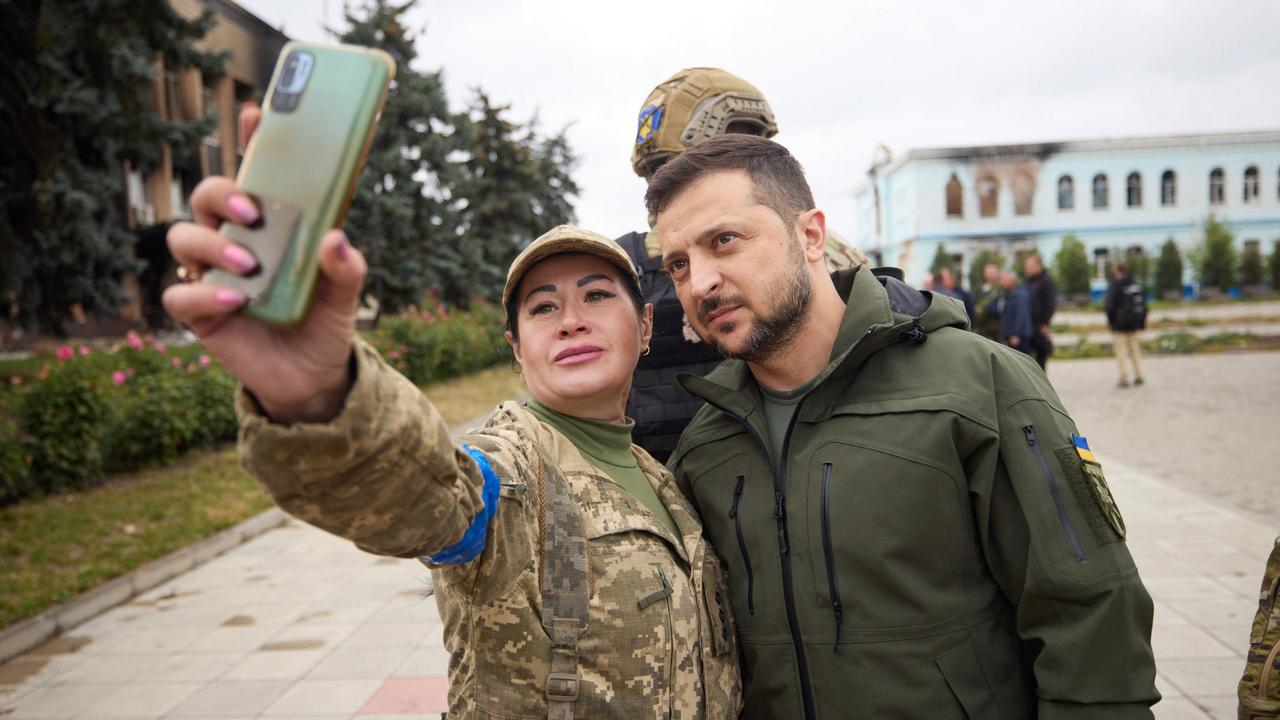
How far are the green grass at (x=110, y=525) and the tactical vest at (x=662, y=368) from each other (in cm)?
192

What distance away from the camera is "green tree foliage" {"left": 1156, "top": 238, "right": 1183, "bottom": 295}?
43312mm

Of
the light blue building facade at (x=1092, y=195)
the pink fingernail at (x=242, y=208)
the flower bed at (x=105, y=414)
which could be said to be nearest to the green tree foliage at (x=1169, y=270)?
the light blue building facade at (x=1092, y=195)

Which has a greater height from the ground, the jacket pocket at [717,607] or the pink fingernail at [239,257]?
the pink fingernail at [239,257]

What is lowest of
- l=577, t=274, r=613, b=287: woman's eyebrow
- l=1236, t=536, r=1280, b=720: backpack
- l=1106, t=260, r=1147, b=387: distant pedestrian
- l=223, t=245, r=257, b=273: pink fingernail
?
l=1106, t=260, r=1147, b=387: distant pedestrian

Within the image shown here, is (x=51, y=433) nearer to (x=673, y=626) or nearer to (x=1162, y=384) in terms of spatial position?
(x=673, y=626)

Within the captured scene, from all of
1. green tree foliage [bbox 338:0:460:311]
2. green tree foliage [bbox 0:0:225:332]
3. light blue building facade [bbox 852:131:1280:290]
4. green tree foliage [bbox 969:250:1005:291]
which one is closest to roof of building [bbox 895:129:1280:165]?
light blue building facade [bbox 852:131:1280:290]

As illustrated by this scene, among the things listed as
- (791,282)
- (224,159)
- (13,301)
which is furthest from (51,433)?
(224,159)

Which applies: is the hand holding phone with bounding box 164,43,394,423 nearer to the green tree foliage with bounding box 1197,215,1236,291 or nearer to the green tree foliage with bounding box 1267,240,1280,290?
the green tree foliage with bounding box 1267,240,1280,290

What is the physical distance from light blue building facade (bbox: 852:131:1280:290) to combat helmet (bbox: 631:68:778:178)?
49816mm

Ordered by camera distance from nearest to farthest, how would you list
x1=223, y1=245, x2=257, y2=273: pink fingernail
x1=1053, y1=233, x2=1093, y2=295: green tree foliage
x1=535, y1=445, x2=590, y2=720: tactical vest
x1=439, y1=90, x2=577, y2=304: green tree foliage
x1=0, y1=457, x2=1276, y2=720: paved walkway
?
x1=223, y1=245, x2=257, y2=273: pink fingernail, x1=535, y1=445, x2=590, y2=720: tactical vest, x1=0, y1=457, x2=1276, y2=720: paved walkway, x1=439, y1=90, x2=577, y2=304: green tree foliage, x1=1053, y1=233, x2=1093, y2=295: green tree foliage

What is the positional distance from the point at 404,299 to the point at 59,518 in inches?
681

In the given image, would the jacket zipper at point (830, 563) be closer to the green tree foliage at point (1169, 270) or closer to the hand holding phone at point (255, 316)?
the hand holding phone at point (255, 316)

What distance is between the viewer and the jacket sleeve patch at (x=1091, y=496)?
1646 mm

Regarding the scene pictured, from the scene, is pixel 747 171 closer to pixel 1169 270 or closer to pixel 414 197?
pixel 414 197
